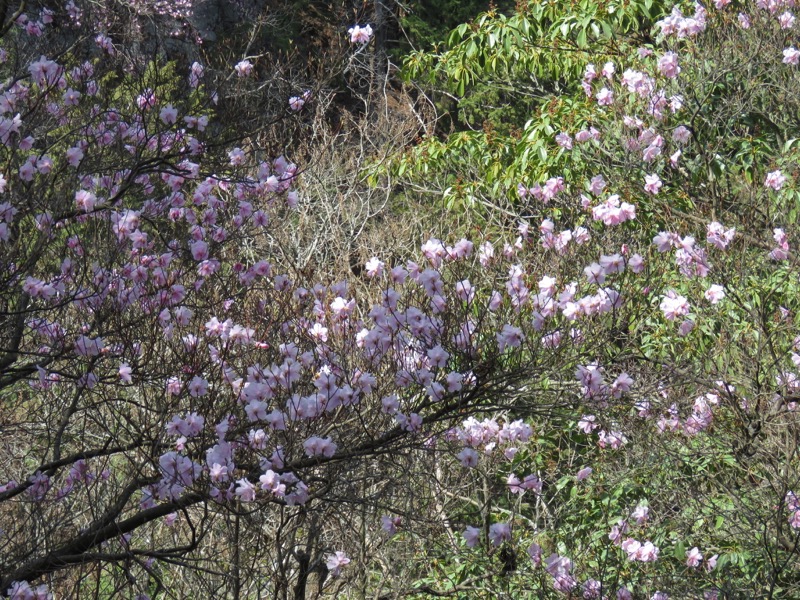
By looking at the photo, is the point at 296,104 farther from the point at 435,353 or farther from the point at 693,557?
the point at 693,557

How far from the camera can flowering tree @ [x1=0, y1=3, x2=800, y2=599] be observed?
382cm

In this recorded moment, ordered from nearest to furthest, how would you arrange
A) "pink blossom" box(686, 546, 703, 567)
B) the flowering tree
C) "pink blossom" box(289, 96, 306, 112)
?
the flowering tree → "pink blossom" box(686, 546, 703, 567) → "pink blossom" box(289, 96, 306, 112)

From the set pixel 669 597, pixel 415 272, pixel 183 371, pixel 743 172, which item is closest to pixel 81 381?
pixel 183 371

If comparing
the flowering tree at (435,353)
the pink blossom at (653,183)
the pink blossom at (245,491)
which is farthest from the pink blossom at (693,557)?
the pink blossom at (245,491)

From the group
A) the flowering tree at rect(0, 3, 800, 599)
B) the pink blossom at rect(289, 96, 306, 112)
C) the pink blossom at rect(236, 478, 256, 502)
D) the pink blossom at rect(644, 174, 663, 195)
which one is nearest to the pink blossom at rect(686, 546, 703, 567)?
the flowering tree at rect(0, 3, 800, 599)

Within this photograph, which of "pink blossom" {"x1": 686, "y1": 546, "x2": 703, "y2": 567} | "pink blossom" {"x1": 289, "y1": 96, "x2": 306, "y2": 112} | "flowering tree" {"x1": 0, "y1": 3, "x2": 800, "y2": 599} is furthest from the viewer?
"pink blossom" {"x1": 289, "y1": 96, "x2": 306, "y2": 112}

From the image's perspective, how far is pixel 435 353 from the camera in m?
3.66

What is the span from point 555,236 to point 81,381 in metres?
2.58

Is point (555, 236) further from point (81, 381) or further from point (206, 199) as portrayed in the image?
point (81, 381)

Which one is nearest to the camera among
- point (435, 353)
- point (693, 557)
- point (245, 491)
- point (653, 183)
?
point (245, 491)

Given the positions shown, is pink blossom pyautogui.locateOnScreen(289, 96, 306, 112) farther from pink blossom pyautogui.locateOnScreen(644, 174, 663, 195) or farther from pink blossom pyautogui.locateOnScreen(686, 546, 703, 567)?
pink blossom pyautogui.locateOnScreen(686, 546, 703, 567)

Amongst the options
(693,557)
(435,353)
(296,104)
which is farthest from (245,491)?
(296,104)

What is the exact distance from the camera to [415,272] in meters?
4.26

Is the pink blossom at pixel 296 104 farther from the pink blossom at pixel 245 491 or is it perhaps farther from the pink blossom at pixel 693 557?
the pink blossom at pixel 693 557
